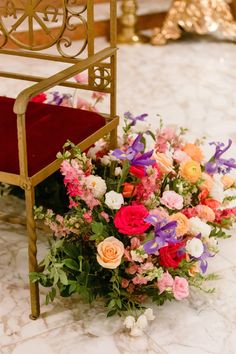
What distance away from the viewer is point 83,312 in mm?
2088

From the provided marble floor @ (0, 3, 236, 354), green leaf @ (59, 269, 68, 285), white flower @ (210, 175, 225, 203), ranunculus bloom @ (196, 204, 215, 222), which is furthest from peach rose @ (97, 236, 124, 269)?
white flower @ (210, 175, 225, 203)

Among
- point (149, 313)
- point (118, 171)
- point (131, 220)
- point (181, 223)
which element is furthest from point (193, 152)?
point (149, 313)

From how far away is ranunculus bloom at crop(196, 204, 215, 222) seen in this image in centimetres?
214

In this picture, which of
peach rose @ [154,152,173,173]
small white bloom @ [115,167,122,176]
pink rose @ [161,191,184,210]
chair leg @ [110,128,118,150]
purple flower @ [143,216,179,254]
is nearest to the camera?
purple flower @ [143,216,179,254]

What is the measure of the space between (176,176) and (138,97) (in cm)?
193

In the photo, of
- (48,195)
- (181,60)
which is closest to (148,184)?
(48,195)

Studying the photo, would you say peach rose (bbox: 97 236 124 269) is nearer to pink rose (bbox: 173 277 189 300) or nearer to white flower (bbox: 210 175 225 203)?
pink rose (bbox: 173 277 189 300)

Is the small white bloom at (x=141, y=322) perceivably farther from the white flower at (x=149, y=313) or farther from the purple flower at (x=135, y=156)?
the purple flower at (x=135, y=156)

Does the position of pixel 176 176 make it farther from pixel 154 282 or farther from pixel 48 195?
pixel 48 195

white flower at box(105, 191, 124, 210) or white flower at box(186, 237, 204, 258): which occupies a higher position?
white flower at box(105, 191, 124, 210)

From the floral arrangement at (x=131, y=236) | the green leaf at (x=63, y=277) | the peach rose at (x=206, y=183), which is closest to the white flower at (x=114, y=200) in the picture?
the floral arrangement at (x=131, y=236)

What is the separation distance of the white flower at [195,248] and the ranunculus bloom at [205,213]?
16 cm

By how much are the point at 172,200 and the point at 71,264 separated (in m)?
0.35

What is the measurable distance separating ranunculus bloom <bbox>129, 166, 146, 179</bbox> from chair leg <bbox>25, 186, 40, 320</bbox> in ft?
1.06
